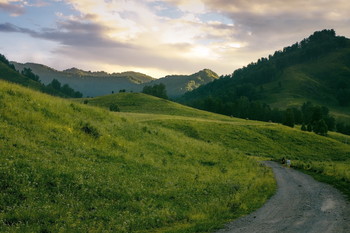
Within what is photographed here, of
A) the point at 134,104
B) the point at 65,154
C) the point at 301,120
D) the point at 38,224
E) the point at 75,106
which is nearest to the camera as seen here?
the point at 38,224

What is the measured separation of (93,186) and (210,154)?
22.8 metres

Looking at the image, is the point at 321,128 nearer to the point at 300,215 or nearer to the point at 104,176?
the point at 300,215

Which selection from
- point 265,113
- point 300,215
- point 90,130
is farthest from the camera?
point 265,113

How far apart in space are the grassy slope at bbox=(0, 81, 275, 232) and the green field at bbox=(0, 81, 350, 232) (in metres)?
0.06

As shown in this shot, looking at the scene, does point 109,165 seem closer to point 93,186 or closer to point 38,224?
point 93,186

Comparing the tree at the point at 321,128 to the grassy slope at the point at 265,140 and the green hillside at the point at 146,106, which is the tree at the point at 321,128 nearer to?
the grassy slope at the point at 265,140

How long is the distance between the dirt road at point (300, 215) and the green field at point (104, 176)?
1067mm

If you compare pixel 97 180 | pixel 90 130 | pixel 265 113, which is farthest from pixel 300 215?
pixel 265 113

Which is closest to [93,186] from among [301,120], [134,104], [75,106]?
[75,106]

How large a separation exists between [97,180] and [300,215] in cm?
1285

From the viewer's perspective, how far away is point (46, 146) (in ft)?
70.0

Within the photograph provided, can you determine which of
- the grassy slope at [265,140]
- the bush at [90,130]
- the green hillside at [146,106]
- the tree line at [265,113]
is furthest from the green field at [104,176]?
the tree line at [265,113]

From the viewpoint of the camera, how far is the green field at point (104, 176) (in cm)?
1452

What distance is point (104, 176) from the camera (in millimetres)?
19906
